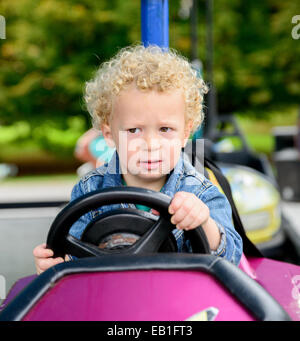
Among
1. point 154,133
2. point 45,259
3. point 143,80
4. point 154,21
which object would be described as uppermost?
point 154,21

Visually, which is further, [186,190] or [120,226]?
[186,190]

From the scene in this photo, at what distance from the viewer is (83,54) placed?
1100cm

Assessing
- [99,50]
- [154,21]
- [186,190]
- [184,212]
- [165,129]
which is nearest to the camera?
[184,212]

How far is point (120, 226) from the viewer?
132 centimetres

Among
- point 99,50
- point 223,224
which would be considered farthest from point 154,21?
point 99,50

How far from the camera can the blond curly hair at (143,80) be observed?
1.47 meters

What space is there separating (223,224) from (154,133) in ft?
1.01

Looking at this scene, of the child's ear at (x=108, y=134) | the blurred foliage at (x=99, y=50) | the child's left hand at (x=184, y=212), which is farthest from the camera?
the blurred foliage at (x=99, y=50)

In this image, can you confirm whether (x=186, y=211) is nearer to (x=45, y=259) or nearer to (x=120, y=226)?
(x=120, y=226)

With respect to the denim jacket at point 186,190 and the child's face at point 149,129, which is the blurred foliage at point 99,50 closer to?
the denim jacket at point 186,190

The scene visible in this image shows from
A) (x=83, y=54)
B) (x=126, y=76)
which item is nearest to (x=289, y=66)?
(x=83, y=54)

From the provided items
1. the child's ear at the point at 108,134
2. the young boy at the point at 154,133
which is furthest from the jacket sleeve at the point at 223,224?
the child's ear at the point at 108,134

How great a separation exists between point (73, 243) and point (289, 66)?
36.1 ft

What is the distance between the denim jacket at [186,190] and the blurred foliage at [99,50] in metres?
8.99
